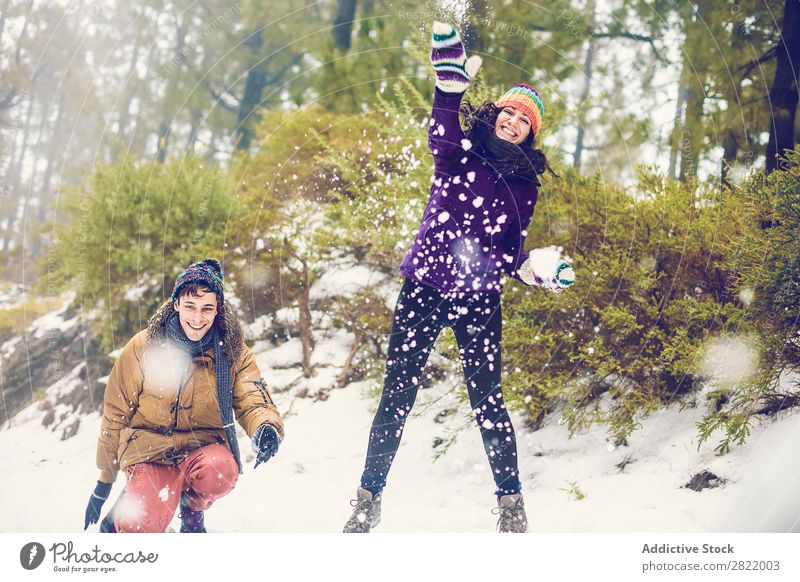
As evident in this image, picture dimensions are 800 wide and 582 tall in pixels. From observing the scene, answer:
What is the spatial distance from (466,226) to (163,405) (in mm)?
1003

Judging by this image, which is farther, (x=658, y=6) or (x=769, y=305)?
(x=658, y=6)

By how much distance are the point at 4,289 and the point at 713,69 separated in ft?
10.9

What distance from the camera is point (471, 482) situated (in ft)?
6.88

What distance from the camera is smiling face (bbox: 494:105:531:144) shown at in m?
1.85

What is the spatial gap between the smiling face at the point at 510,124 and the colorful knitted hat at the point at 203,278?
908 millimetres

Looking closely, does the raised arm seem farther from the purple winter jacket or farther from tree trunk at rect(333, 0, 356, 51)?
tree trunk at rect(333, 0, 356, 51)

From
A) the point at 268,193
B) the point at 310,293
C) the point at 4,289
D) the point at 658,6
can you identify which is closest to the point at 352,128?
the point at 268,193

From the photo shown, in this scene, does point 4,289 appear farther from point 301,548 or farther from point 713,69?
point 713,69

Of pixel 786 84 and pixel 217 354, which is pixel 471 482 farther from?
pixel 786 84

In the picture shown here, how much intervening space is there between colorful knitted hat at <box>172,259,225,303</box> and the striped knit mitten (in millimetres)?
825

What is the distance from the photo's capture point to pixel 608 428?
2.21 m

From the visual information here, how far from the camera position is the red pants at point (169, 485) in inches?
71.8

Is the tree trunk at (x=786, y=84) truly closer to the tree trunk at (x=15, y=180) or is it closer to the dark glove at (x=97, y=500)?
the dark glove at (x=97, y=500)

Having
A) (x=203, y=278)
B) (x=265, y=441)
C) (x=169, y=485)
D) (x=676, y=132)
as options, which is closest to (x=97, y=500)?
(x=169, y=485)
